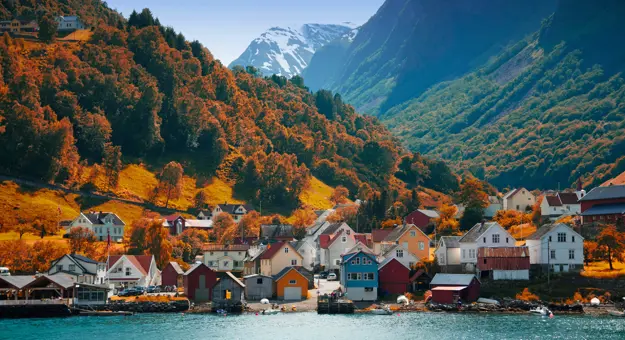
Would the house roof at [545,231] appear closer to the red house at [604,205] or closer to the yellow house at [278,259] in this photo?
the red house at [604,205]

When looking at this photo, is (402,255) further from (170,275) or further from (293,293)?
(170,275)

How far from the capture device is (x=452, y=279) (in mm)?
97125

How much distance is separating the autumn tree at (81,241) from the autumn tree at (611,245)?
65.5 meters

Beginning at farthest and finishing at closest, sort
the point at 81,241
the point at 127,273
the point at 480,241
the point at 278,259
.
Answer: the point at 81,241, the point at 278,259, the point at 127,273, the point at 480,241

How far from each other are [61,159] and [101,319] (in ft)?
266

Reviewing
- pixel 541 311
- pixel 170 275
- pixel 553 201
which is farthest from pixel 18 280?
pixel 553 201

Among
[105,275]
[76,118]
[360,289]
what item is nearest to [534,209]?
[360,289]

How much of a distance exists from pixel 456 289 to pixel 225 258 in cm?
4316

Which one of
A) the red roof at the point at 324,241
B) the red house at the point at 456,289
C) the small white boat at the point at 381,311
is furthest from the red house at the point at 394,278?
the red roof at the point at 324,241

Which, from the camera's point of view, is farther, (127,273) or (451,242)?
(127,273)

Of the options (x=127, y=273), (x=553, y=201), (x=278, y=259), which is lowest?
(x=127, y=273)

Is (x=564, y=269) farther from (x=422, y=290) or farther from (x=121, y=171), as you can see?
(x=121, y=171)

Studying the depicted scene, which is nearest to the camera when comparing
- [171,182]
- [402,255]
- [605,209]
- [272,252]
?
[402,255]

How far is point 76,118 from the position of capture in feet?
622
